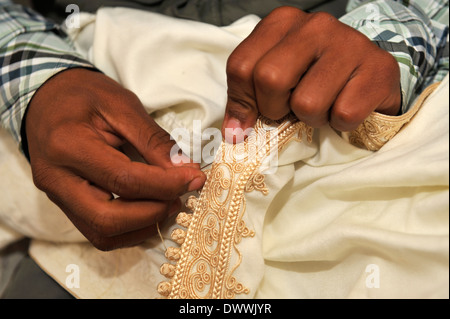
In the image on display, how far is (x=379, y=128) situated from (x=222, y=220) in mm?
271

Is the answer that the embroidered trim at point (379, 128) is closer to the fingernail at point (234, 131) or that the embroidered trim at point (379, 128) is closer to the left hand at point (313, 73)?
the left hand at point (313, 73)

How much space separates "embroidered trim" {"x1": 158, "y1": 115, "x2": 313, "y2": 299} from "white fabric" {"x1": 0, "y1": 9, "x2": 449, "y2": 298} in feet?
0.07

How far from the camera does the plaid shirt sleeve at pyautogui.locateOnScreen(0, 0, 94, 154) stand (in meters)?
0.71

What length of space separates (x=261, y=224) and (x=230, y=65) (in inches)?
9.8

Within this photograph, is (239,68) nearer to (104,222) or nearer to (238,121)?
(238,121)

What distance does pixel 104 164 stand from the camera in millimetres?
Answer: 570

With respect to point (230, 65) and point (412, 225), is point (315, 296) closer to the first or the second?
point (412, 225)

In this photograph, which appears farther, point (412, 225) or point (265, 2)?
point (265, 2)

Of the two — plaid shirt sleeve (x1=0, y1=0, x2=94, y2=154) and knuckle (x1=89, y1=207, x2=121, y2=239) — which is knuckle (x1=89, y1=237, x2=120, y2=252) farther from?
plaid shirt sleeve (x1=0, y1=0, x2=94, y2=154)

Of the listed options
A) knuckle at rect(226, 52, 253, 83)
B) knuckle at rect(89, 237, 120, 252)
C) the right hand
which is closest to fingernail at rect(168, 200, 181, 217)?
the right hand

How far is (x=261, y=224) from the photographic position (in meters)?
0.60

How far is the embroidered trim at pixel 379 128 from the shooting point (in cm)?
56

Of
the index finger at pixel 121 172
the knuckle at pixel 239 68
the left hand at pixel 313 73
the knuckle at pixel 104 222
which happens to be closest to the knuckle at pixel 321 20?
the left hand at pixel 313 73
